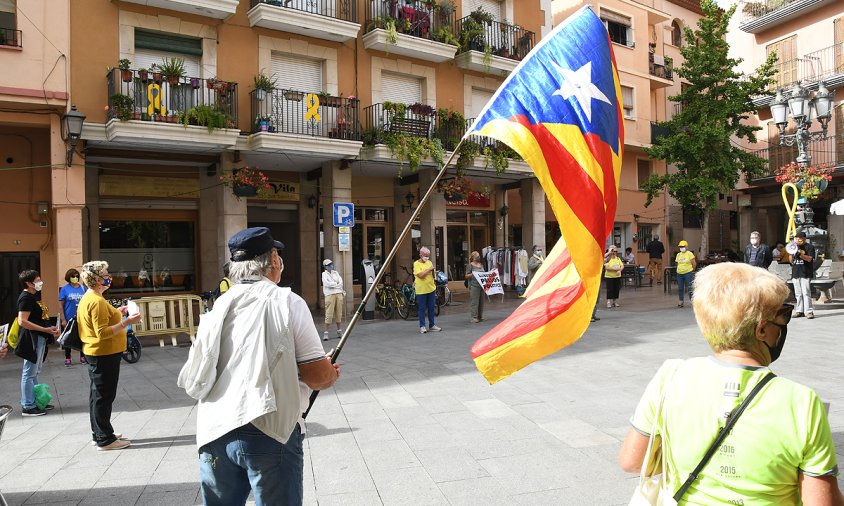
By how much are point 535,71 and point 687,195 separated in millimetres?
22227

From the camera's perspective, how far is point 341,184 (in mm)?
17156

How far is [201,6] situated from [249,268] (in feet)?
45.7

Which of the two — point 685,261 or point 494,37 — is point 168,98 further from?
point 685,261

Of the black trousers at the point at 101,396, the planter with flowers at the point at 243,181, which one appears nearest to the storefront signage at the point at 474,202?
the planter with flowers at the point at 243,181

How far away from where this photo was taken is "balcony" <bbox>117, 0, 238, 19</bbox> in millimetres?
→ 14469

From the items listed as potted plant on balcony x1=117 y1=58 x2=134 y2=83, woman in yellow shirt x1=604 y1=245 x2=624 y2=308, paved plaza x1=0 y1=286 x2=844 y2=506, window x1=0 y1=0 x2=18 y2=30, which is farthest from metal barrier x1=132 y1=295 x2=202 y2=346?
woman in yellow shirt x1=604 y1=245 x2=624 y2=308

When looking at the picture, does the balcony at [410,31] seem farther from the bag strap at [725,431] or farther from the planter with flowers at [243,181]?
the bag strap at [725,431]

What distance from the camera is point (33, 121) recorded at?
1318 cm

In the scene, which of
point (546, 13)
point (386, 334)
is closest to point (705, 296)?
point (386, 334)

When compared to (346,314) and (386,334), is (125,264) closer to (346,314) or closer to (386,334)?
(346,314)

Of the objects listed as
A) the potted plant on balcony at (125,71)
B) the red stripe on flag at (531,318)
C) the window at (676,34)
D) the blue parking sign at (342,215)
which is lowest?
the red stripe on flag at (531,318)

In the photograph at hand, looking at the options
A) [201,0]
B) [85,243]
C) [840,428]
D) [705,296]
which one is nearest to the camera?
[705,296]

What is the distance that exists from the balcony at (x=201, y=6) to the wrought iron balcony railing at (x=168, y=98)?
1623 millimetres

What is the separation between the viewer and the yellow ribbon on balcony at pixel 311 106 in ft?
53.6
